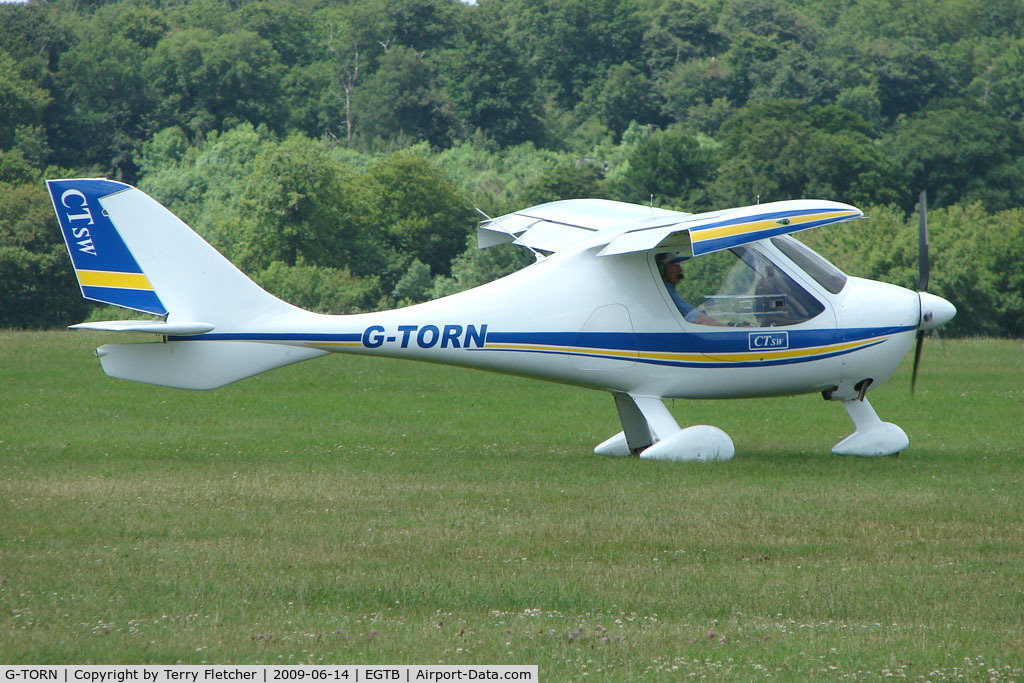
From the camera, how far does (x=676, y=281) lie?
577 inches

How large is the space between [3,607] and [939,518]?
7890 mm

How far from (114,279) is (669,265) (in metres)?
6.08

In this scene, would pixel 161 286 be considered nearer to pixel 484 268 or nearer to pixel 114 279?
pixel 114 279

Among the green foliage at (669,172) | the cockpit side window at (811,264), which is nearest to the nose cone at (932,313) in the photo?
the cockpit side window at (811,264)

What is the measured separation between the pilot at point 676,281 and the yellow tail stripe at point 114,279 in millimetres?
5647

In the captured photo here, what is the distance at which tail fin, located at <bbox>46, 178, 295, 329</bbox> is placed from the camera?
1352 cm

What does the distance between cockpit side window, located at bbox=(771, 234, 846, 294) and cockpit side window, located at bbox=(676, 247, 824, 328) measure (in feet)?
0.89

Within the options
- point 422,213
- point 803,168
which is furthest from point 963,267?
point 422,213

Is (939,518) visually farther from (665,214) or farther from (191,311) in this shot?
(191,311)

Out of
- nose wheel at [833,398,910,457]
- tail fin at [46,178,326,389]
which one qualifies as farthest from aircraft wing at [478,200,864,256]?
tail fin at [46,178,326,389]

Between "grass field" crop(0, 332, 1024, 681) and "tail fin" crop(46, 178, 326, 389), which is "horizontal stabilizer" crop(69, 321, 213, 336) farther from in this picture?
"grass field" crop(0, 332, 1024, 681)

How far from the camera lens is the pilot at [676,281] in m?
14.5

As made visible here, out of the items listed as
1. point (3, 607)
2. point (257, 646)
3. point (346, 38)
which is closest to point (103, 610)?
point (3, 607)

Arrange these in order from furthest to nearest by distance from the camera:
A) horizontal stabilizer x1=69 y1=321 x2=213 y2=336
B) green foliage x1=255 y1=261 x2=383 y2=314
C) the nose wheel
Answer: green foliage x1=255 y1=261 x2=383 y2=314 < the nose wheel < horizontal stabilizer x1=69 y1=321 x2=213 y2=336
